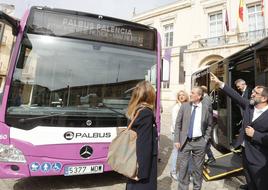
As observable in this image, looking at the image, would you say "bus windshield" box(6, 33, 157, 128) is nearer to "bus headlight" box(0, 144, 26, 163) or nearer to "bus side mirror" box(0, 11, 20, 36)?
"bus side mirror" box(0, 11, 20, 36)

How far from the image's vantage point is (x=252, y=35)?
20.5 meters

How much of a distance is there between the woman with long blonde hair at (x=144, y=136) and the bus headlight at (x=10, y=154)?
77.8 inches

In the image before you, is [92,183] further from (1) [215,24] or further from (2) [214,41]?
(1) [215,24]

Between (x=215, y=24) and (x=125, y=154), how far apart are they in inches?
932

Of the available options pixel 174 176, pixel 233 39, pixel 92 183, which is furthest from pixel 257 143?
pixel 233 39

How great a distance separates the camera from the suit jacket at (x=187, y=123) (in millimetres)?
3998

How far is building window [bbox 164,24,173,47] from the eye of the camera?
28158 millimetres

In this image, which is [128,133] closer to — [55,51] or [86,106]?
[86,106]

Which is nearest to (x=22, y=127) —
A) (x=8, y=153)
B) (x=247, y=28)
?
(x=8, y=153)

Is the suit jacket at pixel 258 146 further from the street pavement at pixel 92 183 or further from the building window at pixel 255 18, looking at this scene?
the building window at pixel 255 18

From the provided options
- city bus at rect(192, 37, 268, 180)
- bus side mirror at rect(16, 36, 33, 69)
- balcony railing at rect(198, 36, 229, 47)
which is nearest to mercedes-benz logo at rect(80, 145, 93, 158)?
bus side mirror at rect(16, 36, 33, 69)

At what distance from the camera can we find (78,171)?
13.1 feet

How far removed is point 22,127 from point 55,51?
1312 mm

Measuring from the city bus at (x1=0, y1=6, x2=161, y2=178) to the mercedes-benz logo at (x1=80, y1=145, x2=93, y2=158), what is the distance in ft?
0.05
